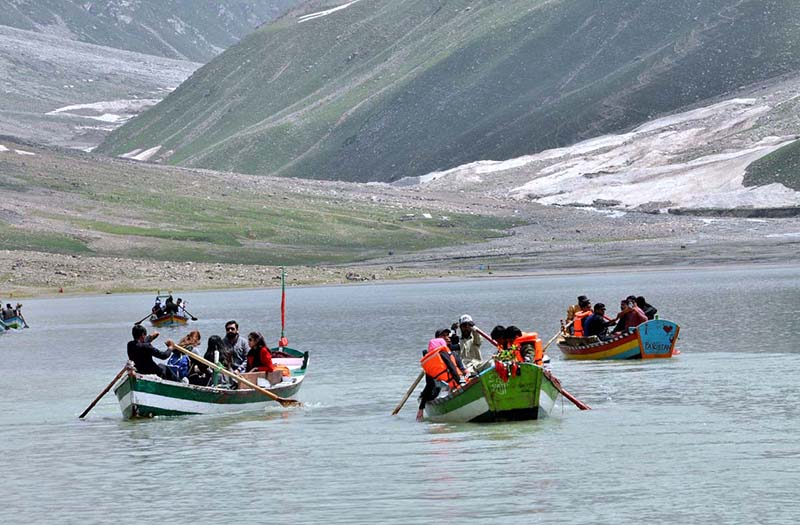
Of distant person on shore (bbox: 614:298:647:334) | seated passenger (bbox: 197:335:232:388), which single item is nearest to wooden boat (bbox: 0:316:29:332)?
distant person on shore (bbox: 614:298:647:334)

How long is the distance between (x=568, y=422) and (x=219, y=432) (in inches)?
311

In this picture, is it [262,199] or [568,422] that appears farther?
[262,199]

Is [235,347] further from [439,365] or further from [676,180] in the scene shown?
[676,180]

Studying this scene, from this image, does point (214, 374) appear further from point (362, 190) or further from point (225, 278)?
point (362, 190)

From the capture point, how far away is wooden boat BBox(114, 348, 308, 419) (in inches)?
1346

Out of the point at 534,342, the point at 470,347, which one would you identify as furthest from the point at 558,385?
the point at 470,347

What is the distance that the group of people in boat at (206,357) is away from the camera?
34031 mm

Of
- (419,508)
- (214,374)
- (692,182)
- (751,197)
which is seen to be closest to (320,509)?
(419,508)

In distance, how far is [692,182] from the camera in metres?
170

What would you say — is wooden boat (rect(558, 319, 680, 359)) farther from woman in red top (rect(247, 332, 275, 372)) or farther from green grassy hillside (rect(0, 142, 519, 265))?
green grassy hillside (rect(0, 142, 519, 265))

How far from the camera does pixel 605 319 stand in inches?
1906

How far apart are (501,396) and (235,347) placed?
342 inches

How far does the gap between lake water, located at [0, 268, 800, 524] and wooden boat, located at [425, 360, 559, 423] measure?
0.38 m

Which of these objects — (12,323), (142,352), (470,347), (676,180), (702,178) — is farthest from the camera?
(676,180)
